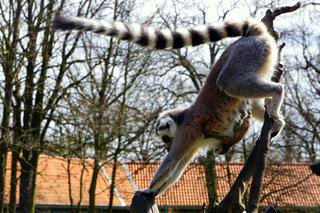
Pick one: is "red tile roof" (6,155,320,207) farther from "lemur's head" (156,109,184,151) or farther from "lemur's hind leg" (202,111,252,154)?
"lemur's hind leg" (202,111,252,154)

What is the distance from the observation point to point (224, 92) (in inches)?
251

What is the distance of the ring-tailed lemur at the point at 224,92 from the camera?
19.8 feet

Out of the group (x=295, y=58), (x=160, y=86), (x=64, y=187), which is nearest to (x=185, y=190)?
(x=64, y=187)

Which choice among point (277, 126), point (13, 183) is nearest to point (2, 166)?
point (13, 183)

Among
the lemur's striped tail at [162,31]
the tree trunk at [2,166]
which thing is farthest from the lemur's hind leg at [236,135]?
the tree trunk at [2,166]

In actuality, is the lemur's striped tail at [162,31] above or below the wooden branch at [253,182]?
above

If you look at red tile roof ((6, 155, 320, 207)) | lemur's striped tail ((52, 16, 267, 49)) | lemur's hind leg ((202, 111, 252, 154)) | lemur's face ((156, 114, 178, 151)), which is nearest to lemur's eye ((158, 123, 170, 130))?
lemur's face ((156, 114, 178, 151))

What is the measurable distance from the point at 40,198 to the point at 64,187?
1478 mm

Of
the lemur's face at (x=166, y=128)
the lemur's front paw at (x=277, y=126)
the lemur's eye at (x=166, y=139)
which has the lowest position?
the lemur's front paw at (x=277, y=126)

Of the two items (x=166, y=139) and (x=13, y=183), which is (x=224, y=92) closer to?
(x=166, y=139)

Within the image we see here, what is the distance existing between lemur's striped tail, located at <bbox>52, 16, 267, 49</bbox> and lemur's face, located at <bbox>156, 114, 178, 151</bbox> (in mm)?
834

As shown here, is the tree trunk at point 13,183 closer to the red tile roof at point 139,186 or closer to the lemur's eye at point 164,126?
the red tile roof at point 139,186

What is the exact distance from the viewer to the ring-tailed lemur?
605 cm

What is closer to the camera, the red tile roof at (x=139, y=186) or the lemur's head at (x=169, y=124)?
the lemur's head at (x=169, y=124)
